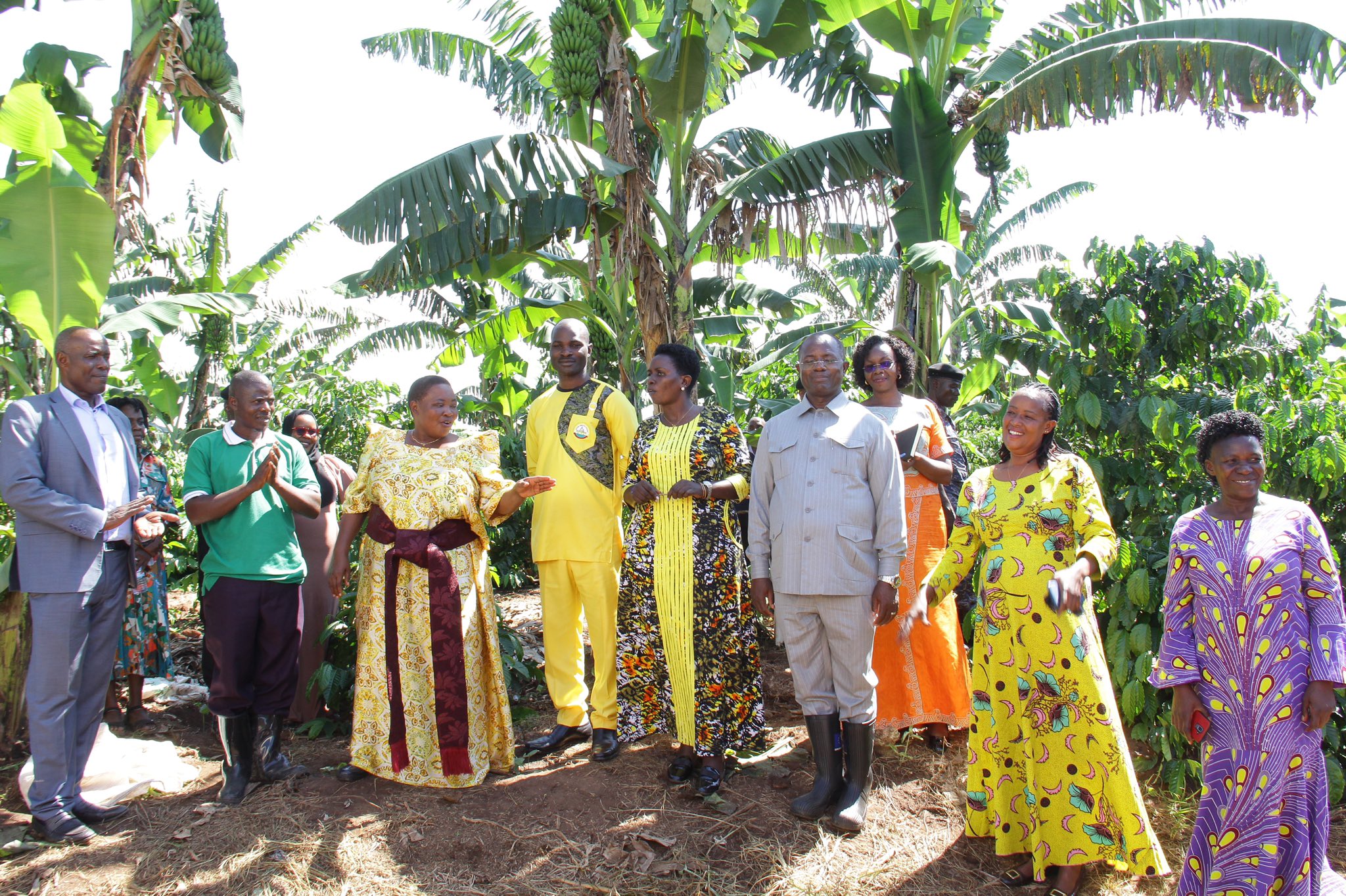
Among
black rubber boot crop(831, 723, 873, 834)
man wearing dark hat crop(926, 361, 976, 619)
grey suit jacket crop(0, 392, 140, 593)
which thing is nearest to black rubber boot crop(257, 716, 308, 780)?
grey suit jacket crop(0, 392, 140, 593)

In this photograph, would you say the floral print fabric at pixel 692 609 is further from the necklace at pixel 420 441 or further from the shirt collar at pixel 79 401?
the shirt collar at pixel 79 401

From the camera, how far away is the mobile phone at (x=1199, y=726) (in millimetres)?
2697

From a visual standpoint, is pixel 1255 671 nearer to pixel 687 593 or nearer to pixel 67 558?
pixel 687 593

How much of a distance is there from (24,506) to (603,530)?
89.3 inches

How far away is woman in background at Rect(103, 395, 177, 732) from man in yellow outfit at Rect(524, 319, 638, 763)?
2100 millimetres

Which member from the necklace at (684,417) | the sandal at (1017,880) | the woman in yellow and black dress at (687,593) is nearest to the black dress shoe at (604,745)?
the woman in yellow and black dress at (687,593)

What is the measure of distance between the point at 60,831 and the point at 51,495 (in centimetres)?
127

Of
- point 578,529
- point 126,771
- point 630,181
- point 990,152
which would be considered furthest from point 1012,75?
point 126,771

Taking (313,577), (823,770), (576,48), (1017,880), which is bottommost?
(1017,880)

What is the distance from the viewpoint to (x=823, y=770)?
135 inches

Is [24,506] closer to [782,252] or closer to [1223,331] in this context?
[1223,331]

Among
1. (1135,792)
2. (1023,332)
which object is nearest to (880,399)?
(1023,332)

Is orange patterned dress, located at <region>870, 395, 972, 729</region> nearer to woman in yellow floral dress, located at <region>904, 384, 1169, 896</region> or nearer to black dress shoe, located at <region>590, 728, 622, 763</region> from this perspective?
woman in yellow floral dress, located at <region>904, 384, 1169, 896</region>

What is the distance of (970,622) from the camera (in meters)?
4.61
